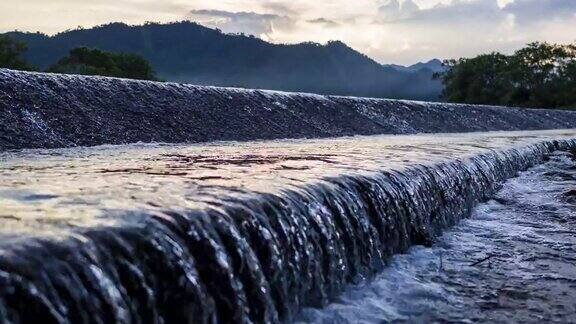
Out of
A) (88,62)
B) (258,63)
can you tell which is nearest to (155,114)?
(88,62)

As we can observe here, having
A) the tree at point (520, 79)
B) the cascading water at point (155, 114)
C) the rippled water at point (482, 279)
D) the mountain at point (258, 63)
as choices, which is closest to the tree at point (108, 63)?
the tree at point (520, 79)

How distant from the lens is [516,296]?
346 cm

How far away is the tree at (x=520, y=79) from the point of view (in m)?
45.2

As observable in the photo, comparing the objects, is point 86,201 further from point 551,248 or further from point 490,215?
point 490,215

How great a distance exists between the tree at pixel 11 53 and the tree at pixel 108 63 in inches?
95.9

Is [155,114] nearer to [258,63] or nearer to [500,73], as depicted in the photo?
[500,73]

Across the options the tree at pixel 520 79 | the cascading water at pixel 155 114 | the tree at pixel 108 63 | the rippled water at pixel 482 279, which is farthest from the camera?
the tree at pixel 520 79

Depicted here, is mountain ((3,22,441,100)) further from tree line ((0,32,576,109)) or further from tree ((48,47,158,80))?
tree ((48,47,158,80))

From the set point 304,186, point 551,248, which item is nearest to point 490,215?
point 551,248

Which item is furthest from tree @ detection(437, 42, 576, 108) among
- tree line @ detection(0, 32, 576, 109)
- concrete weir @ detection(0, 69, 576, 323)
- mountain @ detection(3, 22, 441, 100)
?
mountain @ detection(3, 22, 441, 100)

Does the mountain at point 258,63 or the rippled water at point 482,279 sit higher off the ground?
the mountain at point 258,63

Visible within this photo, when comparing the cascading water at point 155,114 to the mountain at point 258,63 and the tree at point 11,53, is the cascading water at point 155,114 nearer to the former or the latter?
the tree at point 11,53

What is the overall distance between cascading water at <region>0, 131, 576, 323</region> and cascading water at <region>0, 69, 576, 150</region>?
165 centimetres

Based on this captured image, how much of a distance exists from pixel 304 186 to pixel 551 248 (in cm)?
205
